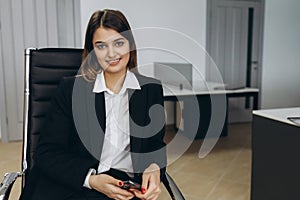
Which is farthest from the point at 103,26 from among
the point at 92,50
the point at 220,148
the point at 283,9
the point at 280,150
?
the point at 283,9

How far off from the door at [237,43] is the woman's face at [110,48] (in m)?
3.34

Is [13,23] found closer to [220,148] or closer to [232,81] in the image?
[220,148]

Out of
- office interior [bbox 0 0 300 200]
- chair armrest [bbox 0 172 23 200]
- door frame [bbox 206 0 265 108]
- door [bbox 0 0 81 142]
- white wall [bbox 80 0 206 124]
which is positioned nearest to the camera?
chair armrest [bbox 0 172 23 200]

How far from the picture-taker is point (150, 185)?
3.74ft

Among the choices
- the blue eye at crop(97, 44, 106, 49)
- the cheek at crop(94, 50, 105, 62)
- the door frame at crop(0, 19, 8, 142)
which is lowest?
the door frame at crop(0, 19, 8, 142)

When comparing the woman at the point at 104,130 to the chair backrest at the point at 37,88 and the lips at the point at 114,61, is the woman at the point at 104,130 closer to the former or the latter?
the lips at the point at 114,61

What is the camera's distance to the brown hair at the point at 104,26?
3.70 ft

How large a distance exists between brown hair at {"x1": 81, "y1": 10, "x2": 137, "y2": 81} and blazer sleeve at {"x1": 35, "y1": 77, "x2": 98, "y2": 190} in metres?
0.10

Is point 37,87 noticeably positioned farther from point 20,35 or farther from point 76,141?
point 20,35

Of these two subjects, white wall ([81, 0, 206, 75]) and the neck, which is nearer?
the neck

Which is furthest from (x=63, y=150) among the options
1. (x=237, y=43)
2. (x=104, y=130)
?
(x=237, y=43)

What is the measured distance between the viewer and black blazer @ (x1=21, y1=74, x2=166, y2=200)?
1.16 metres

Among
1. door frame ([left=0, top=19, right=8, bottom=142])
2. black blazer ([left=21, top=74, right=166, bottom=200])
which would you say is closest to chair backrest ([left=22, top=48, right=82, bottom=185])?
black blazer ([left=21, top=74, right=166, bottom=200])

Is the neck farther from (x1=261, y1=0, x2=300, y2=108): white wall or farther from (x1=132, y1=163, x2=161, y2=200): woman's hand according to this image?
(x1=261, y1=0, x2=300, y2=108): white wall
